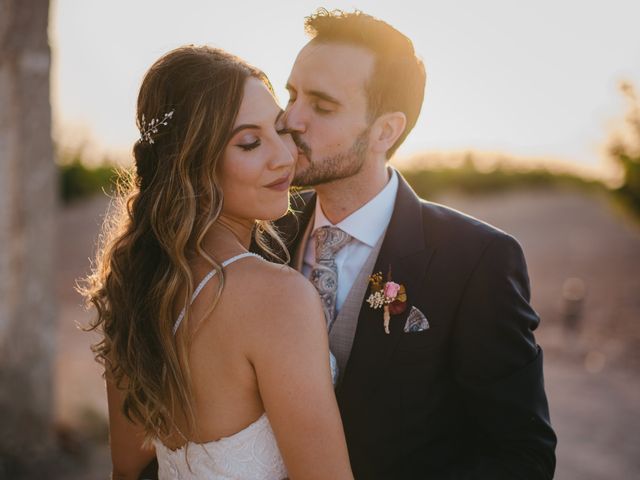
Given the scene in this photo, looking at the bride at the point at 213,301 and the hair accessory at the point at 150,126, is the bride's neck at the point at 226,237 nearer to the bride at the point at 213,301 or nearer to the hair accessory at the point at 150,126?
the bride at the point at 213,301

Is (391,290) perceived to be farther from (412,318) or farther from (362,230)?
(362,230)

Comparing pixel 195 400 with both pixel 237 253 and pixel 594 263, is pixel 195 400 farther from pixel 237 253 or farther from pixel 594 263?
pixel 594 263

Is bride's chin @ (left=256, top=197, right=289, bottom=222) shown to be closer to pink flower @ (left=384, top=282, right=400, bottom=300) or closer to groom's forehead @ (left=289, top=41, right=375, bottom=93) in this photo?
pink flower @ (left=384, top=282, right=400, bottom=300)

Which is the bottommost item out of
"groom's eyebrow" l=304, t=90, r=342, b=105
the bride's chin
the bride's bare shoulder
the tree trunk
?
the tree trunk

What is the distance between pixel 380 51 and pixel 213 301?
1685 mm

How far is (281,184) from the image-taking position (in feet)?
7.66

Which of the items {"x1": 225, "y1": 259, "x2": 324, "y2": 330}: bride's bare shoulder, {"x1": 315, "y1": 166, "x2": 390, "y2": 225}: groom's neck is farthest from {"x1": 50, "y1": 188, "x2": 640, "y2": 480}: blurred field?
{"x1": 225, "y1": 259, "x2": 324, "y2": 330}: bride's bare shoulder

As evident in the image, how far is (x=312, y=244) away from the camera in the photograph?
10.5 feet

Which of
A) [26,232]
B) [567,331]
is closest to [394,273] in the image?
→ [26,232]

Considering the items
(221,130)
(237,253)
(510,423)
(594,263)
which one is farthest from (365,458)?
(594,263)

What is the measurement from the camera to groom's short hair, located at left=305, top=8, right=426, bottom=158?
3.11 m

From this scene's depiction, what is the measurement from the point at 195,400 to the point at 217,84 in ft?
3.24

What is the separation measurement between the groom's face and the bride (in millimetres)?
640

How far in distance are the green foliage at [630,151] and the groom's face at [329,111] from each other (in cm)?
352
